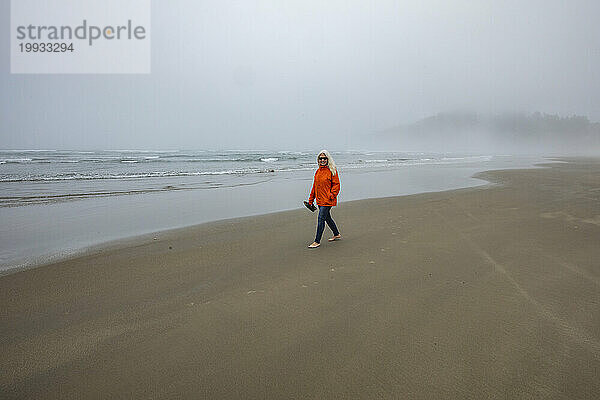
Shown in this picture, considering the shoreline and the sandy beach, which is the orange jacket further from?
the shoreline

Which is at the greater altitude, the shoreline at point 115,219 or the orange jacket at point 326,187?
the orange jacket at point 326,187

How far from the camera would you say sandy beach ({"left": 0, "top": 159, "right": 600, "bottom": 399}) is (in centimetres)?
247

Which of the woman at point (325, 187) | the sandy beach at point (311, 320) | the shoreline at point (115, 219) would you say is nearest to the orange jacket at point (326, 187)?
the woman at point (325, 187)

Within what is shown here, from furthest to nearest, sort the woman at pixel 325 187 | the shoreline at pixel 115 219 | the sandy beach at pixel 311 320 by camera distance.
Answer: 1. the woman at pixel 325 187
2. the shoreline at pixel 115 219
3. the sandy beach at pixel 311 320

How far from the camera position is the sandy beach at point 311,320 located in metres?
2.47

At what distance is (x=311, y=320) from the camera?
336cm

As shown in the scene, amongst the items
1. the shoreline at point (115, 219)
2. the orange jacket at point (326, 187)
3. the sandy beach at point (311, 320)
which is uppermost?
the orange jacket at point (326, 187)

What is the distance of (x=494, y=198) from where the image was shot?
11.3 metres

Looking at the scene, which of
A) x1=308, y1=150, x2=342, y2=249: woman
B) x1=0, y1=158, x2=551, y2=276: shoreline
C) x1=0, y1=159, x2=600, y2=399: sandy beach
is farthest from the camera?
x1=308, y1=150, x2=342, y2=249: woman

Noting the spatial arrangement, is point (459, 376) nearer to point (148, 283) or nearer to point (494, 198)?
point (148, 283)

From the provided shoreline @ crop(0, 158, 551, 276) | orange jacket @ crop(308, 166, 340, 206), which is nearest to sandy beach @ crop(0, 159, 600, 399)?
shoreline @ crop(0, 158, 551, 276)

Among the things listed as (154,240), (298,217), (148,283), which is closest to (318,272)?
(148,283)

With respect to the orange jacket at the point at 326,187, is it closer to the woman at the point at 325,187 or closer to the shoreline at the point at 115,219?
the woman at the point at 325,187

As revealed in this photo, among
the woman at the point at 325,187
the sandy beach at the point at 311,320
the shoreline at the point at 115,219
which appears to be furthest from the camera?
the woman at the point at 325,187
